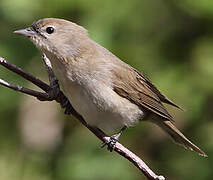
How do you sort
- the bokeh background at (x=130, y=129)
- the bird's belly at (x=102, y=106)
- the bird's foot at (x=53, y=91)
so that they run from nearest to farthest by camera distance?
the bird's foot at (x=53, y=91) → the bird's belly at (x=102, y=106) → the bokeh background at (x=130, y=129)

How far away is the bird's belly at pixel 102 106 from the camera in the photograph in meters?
4.64

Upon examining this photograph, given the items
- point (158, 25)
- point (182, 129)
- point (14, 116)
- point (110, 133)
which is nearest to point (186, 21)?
point (158, 25)

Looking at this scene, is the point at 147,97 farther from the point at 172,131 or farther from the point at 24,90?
the point at 24,90

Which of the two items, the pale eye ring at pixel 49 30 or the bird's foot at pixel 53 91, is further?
the pale eye ring at pixel 49 30

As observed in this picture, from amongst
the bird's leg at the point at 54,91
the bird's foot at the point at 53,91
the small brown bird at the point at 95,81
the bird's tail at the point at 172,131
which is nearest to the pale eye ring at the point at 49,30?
the small brown bird at the point at 95,81

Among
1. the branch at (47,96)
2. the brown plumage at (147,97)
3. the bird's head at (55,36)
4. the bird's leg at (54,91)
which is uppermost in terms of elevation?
the bird's head at (55,36)

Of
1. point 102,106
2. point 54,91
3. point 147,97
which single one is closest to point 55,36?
point 102,106

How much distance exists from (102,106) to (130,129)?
99cm

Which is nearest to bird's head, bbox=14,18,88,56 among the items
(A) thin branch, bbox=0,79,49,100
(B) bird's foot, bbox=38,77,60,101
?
(B) bird's foot, bbox=38,77,60,101

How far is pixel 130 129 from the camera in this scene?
5684 millimetres

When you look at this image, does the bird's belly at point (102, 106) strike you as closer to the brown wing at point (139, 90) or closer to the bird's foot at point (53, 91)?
the brown wing at point (139, 90)

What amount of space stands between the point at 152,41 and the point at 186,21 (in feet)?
1.62

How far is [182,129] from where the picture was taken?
5793 millimetres

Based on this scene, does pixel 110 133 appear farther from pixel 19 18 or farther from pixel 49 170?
pixel 19 18
